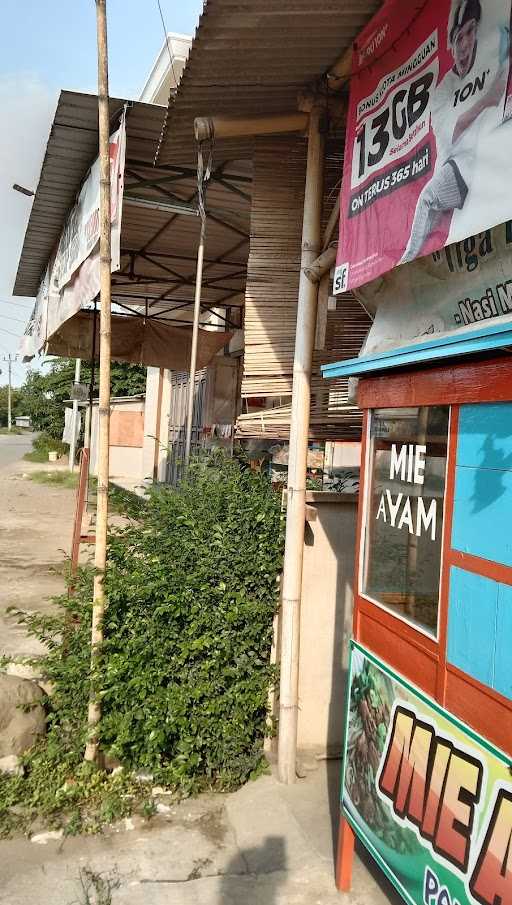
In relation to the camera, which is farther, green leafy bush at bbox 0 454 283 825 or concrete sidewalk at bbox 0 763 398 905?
green leafy bush at bbox 0 454 283 825

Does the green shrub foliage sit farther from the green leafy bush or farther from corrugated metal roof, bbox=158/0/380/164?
corrugated metal roof, bbox=158/0/380/164

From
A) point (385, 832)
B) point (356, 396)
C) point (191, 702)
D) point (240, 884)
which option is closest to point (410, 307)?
point (356, 396)

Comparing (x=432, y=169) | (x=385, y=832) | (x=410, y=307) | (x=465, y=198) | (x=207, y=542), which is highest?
(x=432, y=169)

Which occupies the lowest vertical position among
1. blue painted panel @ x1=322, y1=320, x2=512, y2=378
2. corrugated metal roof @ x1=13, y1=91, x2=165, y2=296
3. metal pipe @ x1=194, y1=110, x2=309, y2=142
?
blue painted panel @ x1=322, y1=320, x2=512, y2=378

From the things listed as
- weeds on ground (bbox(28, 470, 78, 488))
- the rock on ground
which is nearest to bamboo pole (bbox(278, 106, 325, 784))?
the rock on ground

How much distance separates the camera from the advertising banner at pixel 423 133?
103 inches

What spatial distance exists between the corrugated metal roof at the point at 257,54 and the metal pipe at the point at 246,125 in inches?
3.0

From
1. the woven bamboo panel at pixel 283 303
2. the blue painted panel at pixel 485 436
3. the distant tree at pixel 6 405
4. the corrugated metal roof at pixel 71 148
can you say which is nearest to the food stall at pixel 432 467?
the blue painted panel at pixel 485 436

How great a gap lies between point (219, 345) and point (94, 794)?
22.8 ft

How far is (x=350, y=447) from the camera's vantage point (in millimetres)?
8391

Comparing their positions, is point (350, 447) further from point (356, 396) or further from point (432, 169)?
point (432, 169)

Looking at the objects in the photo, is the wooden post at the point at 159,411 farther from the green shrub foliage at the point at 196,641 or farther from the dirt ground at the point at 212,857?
the dirt ground at the point at 212,857

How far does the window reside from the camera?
2854 millimetres

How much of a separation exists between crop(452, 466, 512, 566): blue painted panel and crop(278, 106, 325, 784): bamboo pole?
5.84ft
